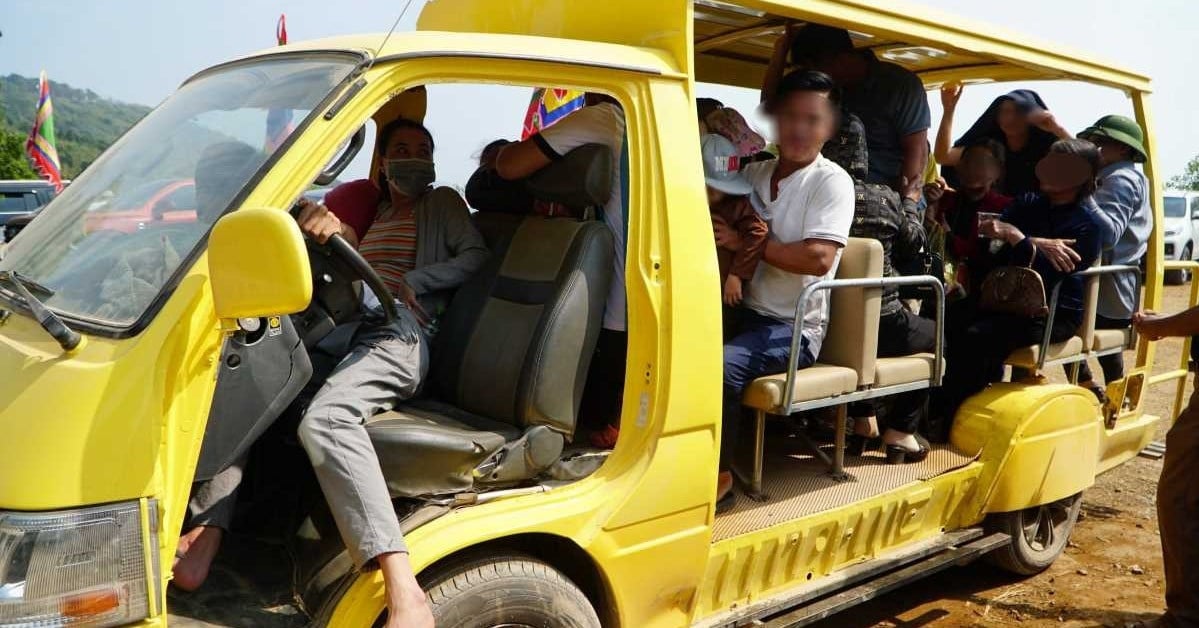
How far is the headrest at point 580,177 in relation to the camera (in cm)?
290

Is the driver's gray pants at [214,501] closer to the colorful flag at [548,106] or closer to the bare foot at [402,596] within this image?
the bare foot at [402,596]

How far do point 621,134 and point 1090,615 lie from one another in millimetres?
3244

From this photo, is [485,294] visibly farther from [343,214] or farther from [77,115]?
[77,115]

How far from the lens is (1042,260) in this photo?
4.31 metres

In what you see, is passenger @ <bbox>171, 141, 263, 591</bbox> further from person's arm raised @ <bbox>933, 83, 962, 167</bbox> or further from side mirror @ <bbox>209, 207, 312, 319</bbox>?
person's arm raised @ <bbox>933, 83, 962, 167</bbox>

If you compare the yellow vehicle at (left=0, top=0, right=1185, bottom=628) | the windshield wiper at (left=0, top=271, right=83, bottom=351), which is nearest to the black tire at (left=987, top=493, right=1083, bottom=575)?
the yellow vehicle at (left=0, top=0, right=1185, bottom=628)

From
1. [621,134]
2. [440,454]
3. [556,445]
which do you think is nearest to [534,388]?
[556,445]

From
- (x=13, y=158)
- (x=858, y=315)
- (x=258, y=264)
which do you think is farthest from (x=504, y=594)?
(x=13, y=158)

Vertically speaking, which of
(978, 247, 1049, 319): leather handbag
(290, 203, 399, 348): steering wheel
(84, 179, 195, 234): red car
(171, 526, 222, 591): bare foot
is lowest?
(171, 526, 222, 591): bare foot

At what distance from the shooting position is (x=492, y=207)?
354 centimetres

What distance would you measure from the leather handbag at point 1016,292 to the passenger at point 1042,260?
6 cm

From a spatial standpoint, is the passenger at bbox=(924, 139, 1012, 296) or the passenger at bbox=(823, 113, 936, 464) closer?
the passenger at bbox=(823, 113, 936, 464)

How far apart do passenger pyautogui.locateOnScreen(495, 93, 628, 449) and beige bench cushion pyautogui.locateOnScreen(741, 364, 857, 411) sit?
0.53 meters

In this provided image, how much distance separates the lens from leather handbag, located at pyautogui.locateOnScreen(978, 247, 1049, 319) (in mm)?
4195
